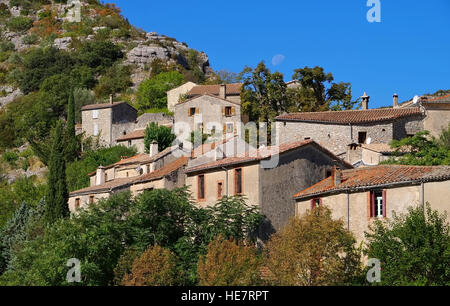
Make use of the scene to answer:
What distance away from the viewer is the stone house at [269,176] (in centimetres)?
3481

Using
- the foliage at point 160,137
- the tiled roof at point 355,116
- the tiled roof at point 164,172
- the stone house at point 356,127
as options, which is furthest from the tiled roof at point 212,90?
the tiled roof at point 164,172

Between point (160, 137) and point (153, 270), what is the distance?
102ft

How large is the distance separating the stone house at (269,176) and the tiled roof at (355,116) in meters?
10.4

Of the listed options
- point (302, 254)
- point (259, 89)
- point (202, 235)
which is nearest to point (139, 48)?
point (259, 89)

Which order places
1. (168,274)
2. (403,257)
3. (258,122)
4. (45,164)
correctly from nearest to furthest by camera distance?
1. (403,257)
2. (168,274)
3. (258,122)
4. (45,164)

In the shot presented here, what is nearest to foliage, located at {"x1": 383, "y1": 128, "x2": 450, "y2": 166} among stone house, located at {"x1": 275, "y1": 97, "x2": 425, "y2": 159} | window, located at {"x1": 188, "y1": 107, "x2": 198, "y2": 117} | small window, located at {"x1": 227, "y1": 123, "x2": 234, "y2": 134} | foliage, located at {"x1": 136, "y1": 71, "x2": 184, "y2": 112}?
Answer: stone house, located at {"x1": 275, "y1": 97, "x2": 425, "y2": 159}

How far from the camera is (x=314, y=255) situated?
28.0 meters

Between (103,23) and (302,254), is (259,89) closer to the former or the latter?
(302,254)

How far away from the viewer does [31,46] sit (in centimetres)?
11681

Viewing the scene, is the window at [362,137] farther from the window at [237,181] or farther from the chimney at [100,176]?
the chimney at [100,176]

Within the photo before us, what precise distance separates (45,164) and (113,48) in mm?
32396

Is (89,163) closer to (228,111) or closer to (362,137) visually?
(228,111)

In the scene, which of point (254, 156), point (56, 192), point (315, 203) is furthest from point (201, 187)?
point (56, 192)

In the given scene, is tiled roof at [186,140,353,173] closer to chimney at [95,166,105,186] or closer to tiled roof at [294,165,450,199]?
tiled roof at [294,165,450,199]
